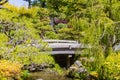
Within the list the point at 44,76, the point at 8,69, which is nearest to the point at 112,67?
the point at 8,69

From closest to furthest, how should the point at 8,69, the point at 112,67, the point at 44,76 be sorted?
the point at 8,69
the point at 112,67
the point at 44,76

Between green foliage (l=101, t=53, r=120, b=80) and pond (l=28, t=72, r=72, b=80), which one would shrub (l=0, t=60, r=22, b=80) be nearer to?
green foliage (l=101, t=53, r=120, b=80)

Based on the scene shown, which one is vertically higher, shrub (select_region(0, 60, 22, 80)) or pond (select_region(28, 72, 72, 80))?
shrub (select_region(0, 60, 22, 80))

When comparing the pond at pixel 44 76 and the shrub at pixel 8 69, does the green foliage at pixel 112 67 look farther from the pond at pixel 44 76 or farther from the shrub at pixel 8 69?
the pond at pixel 44 76

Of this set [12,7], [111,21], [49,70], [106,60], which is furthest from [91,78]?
[12,7]

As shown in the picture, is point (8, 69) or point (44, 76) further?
point (44, 76)

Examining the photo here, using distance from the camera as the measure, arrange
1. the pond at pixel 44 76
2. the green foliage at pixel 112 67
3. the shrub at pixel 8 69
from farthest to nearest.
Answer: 1. the pond at pixel 44 76
2. the green foliage at pixel 112 67
3. the shrub at pixel 8 69

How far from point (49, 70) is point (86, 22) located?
228 inches

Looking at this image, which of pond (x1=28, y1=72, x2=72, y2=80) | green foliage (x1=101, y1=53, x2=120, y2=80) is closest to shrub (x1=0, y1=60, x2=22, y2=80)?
green foliage (x1=101, y1=53, x2=120, y2=80)

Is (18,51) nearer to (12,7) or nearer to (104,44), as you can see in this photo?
(104,44)

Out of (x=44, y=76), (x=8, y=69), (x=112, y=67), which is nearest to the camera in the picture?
(x=8, y=69)

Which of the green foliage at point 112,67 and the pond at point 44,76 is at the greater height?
the green foliage at point 112,67

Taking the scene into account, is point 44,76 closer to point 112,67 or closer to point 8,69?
point 8,69

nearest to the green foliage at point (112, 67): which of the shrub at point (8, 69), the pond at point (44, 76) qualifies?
the shrub at point (8, 69)
